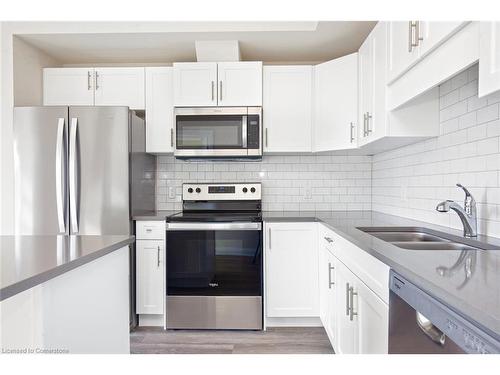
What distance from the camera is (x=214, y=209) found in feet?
9.89

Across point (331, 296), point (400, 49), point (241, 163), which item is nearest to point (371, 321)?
point (331, 296)

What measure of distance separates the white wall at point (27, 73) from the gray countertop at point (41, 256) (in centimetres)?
191

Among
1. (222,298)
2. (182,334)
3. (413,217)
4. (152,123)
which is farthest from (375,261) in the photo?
(152,123)

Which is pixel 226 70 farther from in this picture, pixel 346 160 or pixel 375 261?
pixel 375 261

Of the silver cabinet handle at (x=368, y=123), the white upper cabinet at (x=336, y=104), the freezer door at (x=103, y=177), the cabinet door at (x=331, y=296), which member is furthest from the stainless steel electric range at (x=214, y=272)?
the silver cabinet handle at (x=368, y=123)

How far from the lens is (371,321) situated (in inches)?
54.8

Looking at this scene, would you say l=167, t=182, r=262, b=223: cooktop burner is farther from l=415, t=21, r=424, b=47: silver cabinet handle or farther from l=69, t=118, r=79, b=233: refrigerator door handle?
l=415, t=21, r=424, b=47: silver cabinet handle

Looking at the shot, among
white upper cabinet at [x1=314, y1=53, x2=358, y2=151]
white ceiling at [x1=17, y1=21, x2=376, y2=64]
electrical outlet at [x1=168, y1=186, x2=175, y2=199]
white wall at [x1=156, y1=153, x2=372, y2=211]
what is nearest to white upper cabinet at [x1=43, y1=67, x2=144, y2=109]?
white ceiling at [x1=17, y1=21, x2=376, y2=64]

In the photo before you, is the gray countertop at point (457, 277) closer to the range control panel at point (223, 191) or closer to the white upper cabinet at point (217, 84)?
the range control panel at point (223, 191)

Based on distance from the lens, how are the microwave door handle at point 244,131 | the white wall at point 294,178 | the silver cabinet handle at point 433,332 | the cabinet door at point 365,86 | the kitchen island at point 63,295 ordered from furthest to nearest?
1. the white wall at point 294,178
2. the microwave door handle at point 244,131
3. the cabinet door at point 365,86
4. the silver cabinet handle at point 433,332
5. the kitchen island at point 63,295

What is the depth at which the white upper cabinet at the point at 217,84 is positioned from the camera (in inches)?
108

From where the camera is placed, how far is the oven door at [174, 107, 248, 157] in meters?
2.74

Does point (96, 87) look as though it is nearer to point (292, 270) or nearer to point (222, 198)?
point (222, 198)

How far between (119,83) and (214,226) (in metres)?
1.48
